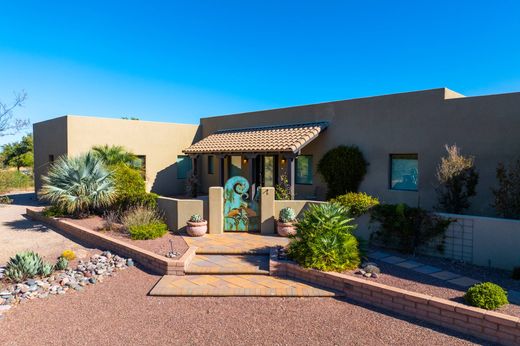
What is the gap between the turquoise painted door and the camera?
10508 millimetres

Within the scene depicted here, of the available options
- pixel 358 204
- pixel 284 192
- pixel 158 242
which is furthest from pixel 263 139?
pixel 158 242

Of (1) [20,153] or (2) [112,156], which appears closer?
(2) [112,156]

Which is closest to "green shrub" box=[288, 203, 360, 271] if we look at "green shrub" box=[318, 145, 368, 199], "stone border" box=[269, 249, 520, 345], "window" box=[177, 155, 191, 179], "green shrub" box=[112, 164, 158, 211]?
"stone border" box=[269, 249, 520, 345]

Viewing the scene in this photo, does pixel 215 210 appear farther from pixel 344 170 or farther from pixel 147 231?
pixel 344 170

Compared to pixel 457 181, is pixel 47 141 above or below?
above

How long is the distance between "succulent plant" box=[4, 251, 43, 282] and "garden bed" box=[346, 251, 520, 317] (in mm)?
6816

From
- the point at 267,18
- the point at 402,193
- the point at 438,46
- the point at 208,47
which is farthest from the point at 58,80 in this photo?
the point at 438,46

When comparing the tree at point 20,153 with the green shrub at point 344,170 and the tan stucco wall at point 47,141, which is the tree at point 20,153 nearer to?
the tan stucco wall at point 47,141

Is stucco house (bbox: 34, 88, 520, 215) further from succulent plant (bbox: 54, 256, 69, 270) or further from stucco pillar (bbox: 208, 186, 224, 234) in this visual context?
succulent plant (bbox: 54, 256, 69, 270)

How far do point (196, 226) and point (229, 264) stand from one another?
8.34ft

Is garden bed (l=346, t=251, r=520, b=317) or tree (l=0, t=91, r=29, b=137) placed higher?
tree (l=0, t=91, r=29, b=137)

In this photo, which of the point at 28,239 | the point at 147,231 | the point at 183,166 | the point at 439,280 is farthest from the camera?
the point at 183,166

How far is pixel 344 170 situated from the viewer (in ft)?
44.3

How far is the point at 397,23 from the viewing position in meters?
16.6
